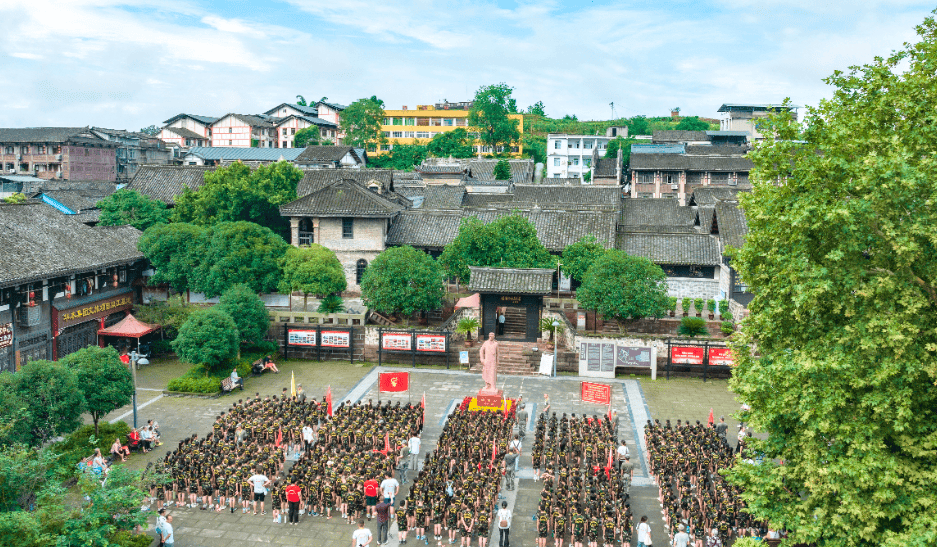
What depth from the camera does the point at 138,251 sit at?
35219 mm

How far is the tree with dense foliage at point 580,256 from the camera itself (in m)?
36.7

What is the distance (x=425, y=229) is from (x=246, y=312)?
48.7 ft

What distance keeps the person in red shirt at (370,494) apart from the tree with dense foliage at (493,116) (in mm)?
71242

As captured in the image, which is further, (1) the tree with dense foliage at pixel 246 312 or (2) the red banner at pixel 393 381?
(1) the tree with dense foliage at pixel 246 312

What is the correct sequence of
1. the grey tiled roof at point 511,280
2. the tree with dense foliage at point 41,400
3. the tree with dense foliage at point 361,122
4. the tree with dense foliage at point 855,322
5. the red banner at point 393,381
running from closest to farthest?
the tree with dense foliage at point 855,322, the tree with dense foliage at point 41,400, the red banner at point 393,381, the grey tiled roof at point 511,280, the tree with dense foliage at point 361,122

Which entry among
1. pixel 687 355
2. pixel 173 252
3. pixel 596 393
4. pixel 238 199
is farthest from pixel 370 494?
pixel 238 199

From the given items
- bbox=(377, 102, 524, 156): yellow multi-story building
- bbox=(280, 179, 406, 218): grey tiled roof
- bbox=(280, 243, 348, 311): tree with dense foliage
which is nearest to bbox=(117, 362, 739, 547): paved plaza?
bbox=(280, 243, 348, 311): tree with dense foliage

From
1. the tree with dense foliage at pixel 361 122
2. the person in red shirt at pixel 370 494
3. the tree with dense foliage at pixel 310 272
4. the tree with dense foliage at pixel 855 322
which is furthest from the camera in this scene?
the tree with dense foliage at pixel 361 122

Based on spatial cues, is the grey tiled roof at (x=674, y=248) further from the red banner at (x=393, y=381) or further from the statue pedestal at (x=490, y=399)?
the red banner at (x=393, y=381)

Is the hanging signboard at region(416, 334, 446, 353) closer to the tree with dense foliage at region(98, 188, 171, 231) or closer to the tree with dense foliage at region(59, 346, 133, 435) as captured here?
the tree with dense foliage at region(59, 346, 133, 435)

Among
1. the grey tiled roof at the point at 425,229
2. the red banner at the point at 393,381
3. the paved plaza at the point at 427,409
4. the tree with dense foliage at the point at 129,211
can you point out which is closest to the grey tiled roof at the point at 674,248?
the grey tiled roof at the point at 425,229

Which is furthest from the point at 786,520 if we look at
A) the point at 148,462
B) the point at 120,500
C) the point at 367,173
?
the point at 367,173

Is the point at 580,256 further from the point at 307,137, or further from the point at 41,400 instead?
the point at 307,137

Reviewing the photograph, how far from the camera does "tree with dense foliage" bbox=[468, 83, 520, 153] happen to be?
84.9 m
